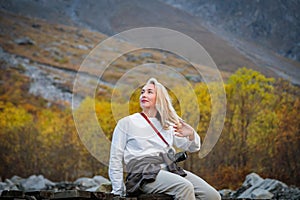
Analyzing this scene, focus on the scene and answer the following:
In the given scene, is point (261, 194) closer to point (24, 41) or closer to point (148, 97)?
point (148, 97)

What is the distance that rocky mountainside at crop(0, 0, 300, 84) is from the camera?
14.7 meters

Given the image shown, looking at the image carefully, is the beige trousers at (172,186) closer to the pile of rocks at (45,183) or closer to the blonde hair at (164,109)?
the blonde hair at (164,109)

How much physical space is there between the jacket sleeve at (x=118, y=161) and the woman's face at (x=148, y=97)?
24cm

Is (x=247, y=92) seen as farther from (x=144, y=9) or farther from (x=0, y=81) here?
(x=0, y=81)

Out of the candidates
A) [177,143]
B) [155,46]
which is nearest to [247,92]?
[155,46]

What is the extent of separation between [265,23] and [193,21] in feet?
7.81

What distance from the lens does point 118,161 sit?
2.88m

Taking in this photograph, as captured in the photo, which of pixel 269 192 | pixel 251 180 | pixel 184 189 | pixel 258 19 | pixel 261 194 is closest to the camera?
pixel 184 189

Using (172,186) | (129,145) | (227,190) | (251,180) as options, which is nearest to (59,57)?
(227,190)

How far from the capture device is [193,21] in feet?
50.7

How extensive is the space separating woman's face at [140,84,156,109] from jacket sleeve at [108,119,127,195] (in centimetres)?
24

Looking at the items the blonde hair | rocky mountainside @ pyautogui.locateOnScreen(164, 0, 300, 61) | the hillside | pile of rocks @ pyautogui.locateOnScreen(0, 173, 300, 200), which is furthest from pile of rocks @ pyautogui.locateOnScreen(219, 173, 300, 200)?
rocky mountainside @ pyautogui.locateOnScreen(164, 0, 300, 61)

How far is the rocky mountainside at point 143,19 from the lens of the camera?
1466cm

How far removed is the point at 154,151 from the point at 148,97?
39 cm
